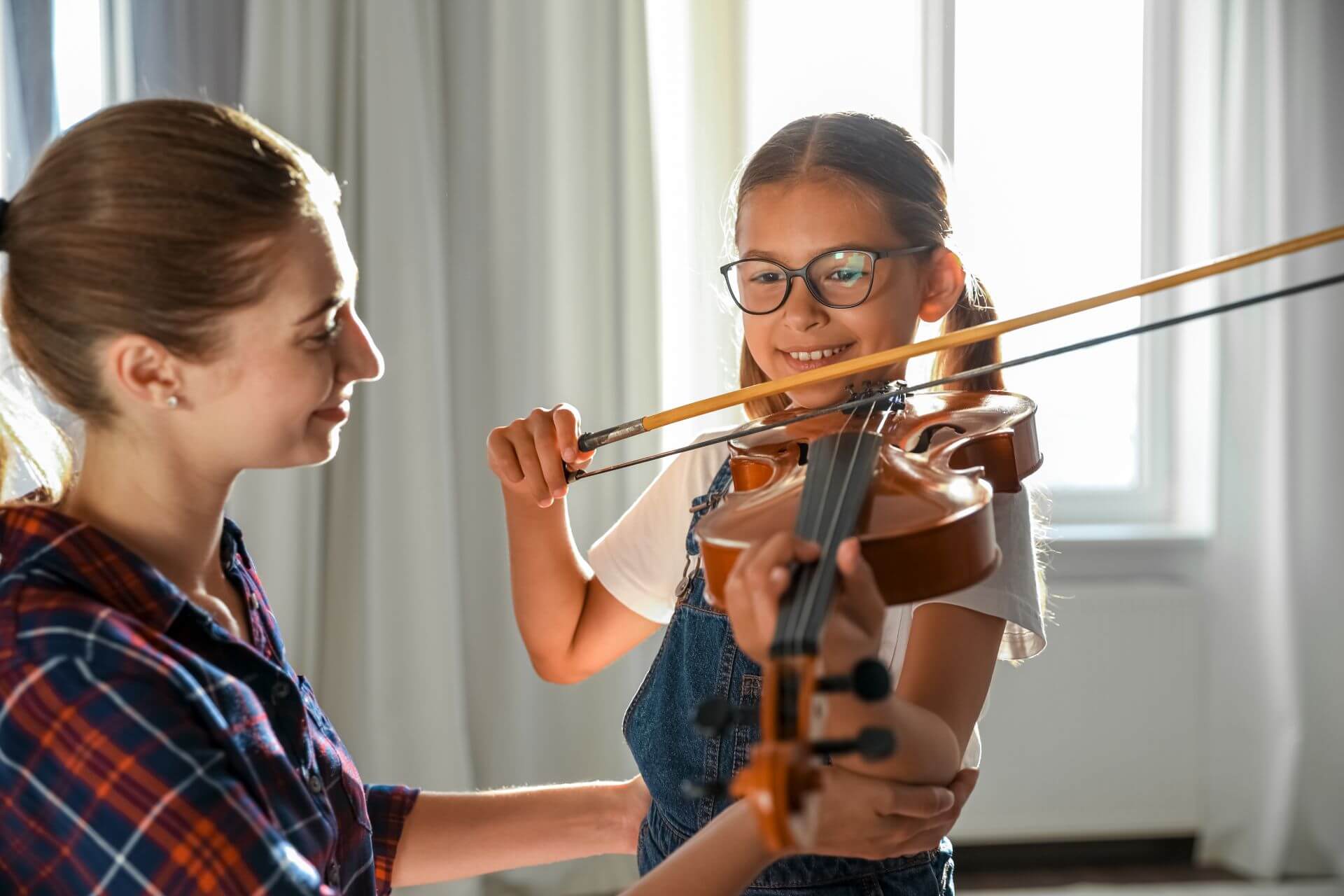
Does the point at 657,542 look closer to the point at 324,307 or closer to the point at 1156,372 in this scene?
the point at 324,307

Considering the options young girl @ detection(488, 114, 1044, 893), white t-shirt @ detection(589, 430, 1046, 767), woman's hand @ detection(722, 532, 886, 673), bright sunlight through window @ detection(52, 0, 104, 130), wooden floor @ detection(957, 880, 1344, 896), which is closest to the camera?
woman's hand @ detection(722, 532, 886, 673)

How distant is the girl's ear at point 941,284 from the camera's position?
4.09 feet

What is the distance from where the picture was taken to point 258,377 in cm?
90

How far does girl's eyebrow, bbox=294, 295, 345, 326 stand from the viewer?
91cm

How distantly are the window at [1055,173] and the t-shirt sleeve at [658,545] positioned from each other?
1652 millimetres

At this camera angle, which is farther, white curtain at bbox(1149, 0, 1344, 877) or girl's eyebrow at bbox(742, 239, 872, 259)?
white curtain at bbox(1149, 0, 1344, 877)

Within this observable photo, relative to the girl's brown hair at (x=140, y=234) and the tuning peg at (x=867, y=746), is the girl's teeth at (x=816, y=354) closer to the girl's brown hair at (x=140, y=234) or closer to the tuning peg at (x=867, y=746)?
the girl's brown hair at (x=140, y=234)

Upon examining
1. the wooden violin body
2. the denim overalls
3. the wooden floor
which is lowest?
the wooden floor

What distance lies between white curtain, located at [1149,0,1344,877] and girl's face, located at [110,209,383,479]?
7.72 ft

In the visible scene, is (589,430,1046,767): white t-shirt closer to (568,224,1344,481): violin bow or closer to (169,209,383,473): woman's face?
(568,224,1344,481): violin bow

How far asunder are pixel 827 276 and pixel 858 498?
41cm

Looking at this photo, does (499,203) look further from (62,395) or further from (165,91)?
(62,395)

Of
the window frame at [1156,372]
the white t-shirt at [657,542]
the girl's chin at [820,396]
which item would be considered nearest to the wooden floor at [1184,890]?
the window frame at [1156,372]

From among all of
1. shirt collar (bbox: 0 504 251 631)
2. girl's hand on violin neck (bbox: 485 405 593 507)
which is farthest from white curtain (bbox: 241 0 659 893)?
shirt collar (bbox: 0 504 251 631)
